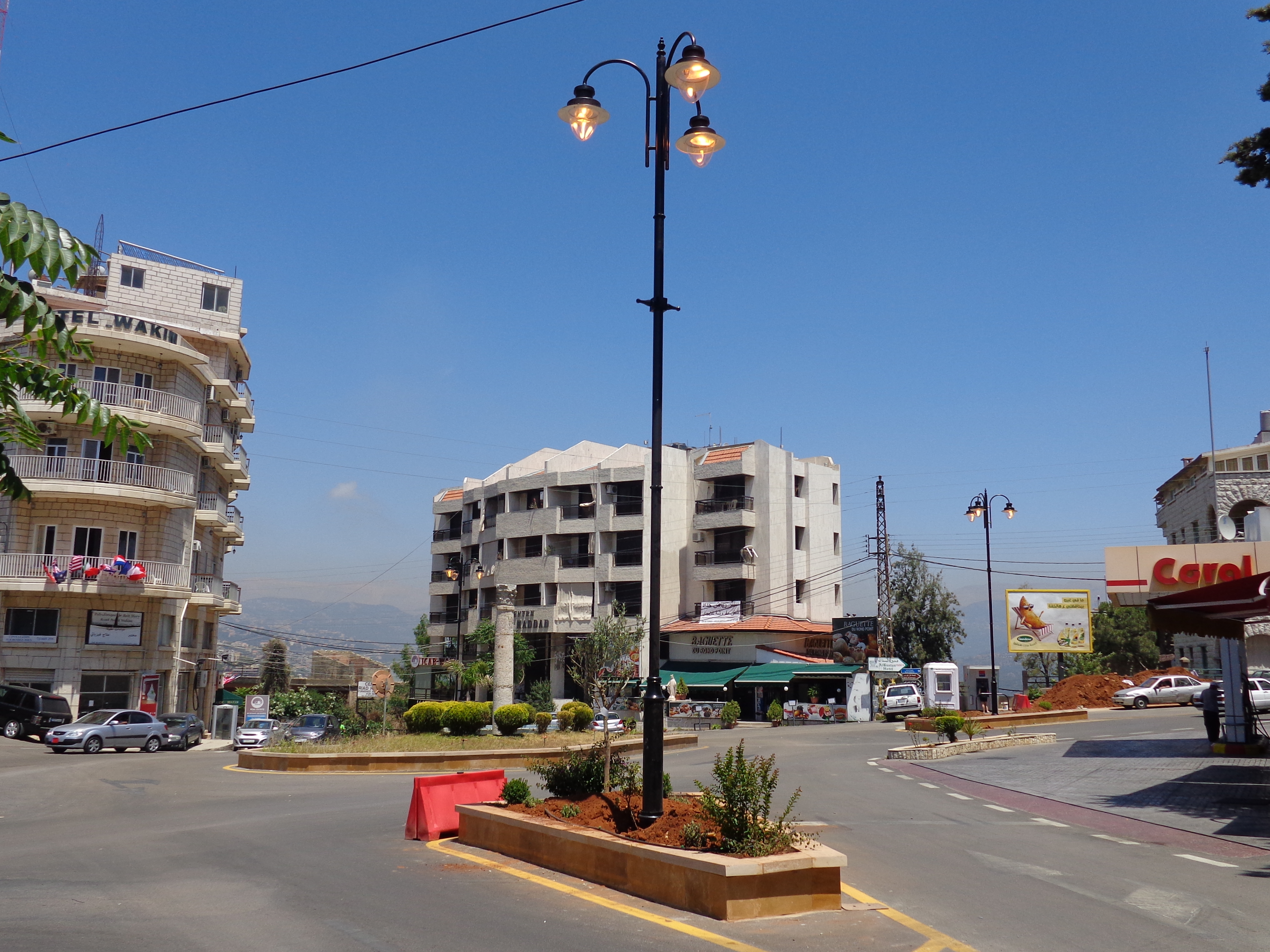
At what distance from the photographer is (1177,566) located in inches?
1110

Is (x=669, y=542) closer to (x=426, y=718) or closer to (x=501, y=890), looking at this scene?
(x=426, y=718)

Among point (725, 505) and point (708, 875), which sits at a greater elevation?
point (725, 505)

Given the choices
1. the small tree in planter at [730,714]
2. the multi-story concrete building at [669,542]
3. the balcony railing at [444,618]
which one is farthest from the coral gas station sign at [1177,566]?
the balcony railing at [444,618]

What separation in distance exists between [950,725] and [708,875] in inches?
901

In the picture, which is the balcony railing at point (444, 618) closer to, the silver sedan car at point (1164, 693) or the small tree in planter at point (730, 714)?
the small tree in planter at point (730, 714)

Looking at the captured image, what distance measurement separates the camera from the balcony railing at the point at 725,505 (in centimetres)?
6244

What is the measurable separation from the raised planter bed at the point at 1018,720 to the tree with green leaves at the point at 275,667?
57.3 metres


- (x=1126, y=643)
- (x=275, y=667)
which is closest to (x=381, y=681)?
(x=275, y=667)

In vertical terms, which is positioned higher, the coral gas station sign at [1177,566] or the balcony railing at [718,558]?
the balcony railing at [718,558]

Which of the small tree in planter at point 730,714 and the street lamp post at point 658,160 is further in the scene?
the small tree in planter at point 730,714

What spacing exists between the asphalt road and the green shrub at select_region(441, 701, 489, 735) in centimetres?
1075

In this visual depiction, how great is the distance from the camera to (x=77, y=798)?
18609 mm

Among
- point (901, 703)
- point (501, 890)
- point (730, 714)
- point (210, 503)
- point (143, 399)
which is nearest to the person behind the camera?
point (501, 890)

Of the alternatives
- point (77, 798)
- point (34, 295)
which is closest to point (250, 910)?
point (34, 295)
